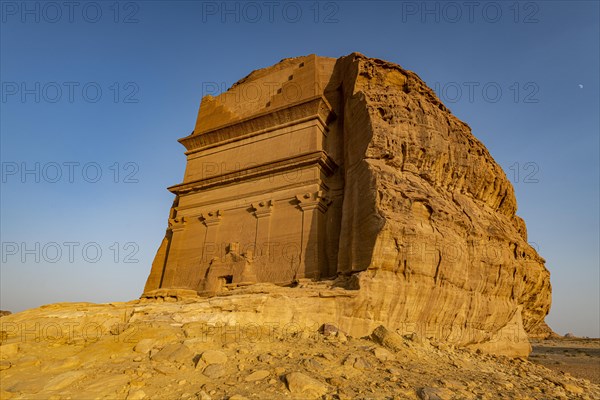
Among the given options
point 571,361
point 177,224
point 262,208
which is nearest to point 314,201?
point 262,208

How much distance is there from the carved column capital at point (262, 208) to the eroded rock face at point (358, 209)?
5cm

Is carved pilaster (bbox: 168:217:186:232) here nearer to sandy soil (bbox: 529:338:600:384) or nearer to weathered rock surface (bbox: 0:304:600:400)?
weathered rock surface (bbox: 0:304:600:400)

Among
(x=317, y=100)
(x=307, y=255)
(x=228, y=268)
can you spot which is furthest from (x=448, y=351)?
(x=317, y=100)

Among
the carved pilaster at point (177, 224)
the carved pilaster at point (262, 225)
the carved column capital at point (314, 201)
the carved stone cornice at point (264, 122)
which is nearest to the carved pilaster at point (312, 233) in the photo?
the carved column capital at point (314, 201)

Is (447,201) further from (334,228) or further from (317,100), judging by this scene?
(317,100)

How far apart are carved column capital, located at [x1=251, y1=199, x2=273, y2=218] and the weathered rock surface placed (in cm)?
576

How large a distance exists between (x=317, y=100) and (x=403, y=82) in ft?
11.6

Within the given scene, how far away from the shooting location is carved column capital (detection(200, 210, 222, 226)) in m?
15.4

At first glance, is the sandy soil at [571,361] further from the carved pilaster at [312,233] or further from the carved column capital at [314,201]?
the carved column capital at [314,201]

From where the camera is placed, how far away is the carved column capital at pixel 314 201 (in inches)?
523

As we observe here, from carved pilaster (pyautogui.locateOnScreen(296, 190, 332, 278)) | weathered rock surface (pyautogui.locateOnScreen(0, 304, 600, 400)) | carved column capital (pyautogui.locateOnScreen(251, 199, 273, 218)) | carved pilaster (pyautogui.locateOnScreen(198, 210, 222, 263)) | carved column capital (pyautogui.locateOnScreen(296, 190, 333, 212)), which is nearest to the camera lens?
weathered rock surface (pyautogui.locateOnScreen(0, 304, 600, 400))

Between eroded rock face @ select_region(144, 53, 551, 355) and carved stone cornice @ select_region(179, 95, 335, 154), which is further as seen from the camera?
carved stone cornice @ select_region(179, 95, 335, 154)

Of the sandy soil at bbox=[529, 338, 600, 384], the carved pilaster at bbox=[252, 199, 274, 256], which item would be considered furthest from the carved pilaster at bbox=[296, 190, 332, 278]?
the sandy soil at bbox=[529, 338, 600, 384]

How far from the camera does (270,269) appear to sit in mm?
13141
